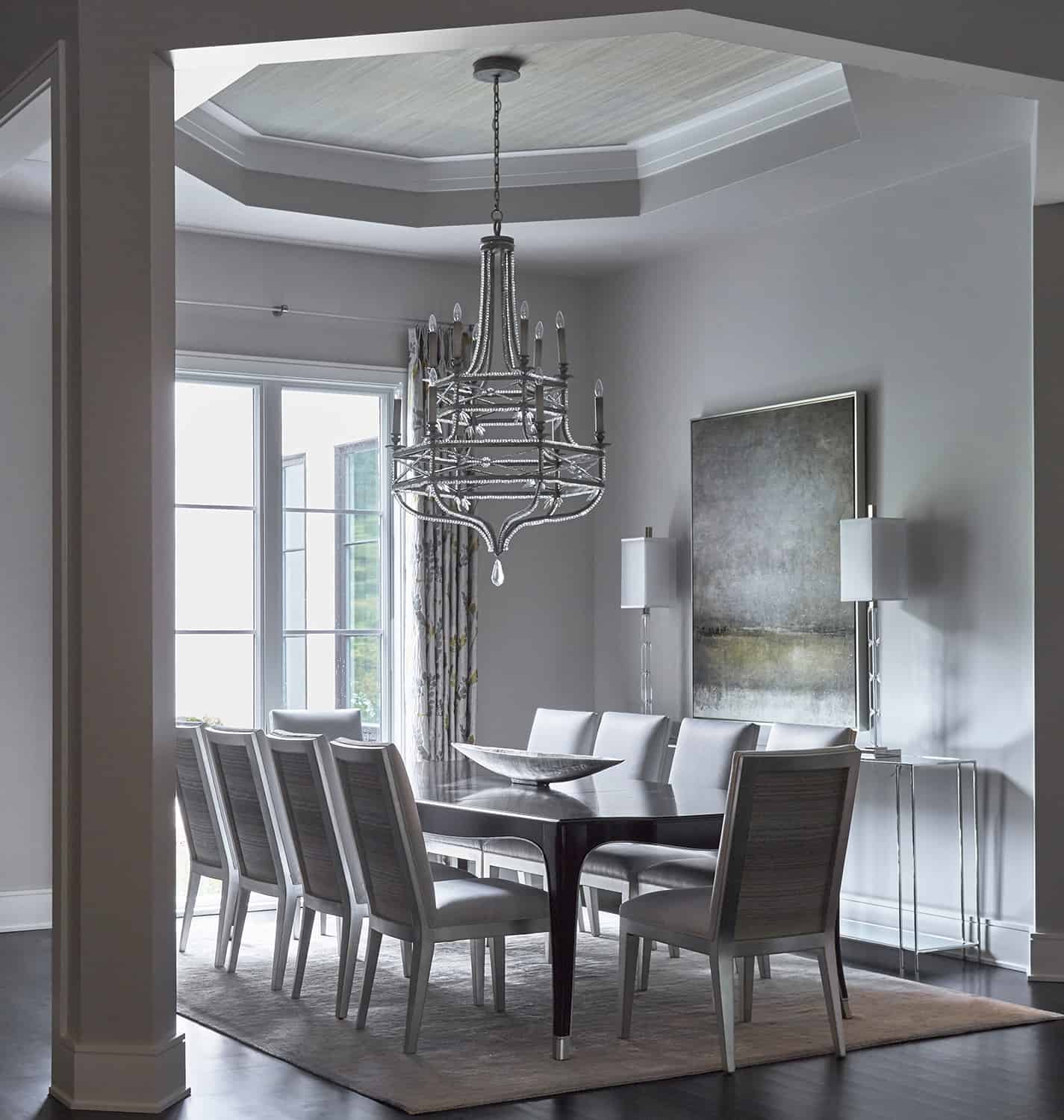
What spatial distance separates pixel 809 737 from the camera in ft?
18.7

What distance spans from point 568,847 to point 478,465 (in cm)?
162

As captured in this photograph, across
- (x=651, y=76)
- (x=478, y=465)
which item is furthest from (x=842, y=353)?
(x=478, y=465)

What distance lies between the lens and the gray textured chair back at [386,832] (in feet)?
15.4

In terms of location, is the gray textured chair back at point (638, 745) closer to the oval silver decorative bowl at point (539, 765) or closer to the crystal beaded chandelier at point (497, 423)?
the oval silver decorative bowl at point (539, 765)

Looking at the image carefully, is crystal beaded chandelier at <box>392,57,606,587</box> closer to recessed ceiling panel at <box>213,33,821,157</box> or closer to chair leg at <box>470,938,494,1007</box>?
recessed ceiling panel at <box>213,33,821,157</box>

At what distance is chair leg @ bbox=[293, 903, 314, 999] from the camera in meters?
5.43

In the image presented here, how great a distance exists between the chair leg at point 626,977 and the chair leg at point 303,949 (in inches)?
48.4

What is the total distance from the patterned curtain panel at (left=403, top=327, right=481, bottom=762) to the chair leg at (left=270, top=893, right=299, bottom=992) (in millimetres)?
2267

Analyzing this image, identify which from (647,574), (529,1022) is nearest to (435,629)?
(647,574)

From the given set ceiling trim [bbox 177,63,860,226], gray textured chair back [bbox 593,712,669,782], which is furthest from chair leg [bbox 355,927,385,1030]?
ceiling trim [bbox 177,63,860,226]

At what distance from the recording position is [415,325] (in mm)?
8195

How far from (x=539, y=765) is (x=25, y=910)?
2.84 metres

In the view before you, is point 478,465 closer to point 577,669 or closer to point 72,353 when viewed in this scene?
point 72,353

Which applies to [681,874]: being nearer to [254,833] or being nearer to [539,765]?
[539,765]
